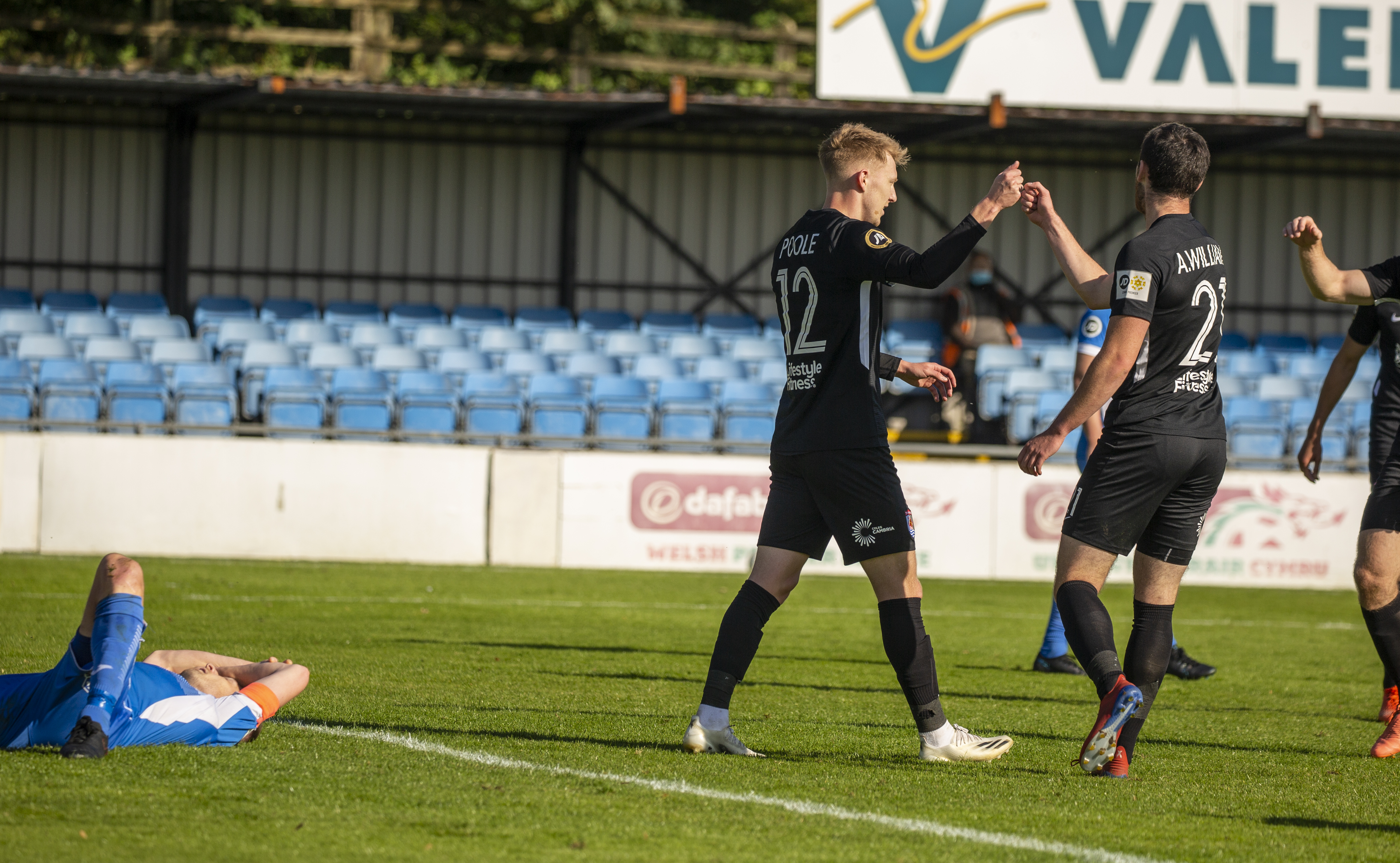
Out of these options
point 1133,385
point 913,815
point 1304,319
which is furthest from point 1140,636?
point 1304,319

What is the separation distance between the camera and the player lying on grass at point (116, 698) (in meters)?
4.32

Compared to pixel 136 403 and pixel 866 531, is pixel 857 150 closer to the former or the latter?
pixel 866 531

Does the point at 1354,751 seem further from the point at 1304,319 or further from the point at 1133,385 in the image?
the point at 1304,319

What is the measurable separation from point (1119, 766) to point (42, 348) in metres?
14.5

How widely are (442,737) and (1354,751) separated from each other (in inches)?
139

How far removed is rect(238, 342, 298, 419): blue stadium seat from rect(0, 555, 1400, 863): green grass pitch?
541 cm

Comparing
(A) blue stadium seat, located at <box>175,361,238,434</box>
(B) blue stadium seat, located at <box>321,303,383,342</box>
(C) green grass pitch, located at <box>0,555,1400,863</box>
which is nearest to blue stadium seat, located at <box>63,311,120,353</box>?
(B) blue stadium seat, located at <box>321,303,383,342</box>

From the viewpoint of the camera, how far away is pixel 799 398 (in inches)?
192

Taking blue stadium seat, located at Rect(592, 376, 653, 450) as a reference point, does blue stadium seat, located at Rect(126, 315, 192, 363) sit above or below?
above

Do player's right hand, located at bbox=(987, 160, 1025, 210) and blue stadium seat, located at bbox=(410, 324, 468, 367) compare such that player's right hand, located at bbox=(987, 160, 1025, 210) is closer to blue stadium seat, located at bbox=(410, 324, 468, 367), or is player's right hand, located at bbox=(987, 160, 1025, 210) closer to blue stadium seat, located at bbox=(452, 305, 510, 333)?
blue stadium seat, located at bbox=(410, 324, 468, 367)

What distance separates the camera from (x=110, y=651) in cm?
431

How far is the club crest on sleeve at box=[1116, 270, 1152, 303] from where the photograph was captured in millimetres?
4574

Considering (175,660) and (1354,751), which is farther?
(1354,751)

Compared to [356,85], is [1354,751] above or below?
below
